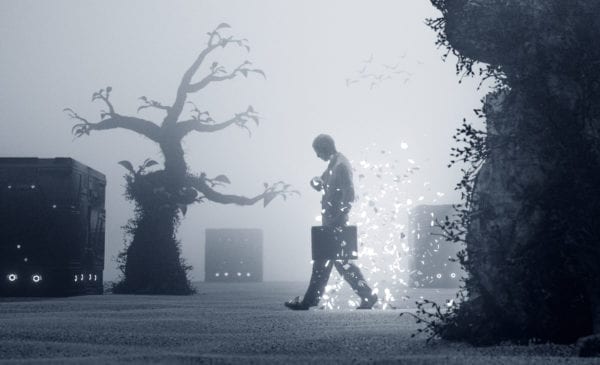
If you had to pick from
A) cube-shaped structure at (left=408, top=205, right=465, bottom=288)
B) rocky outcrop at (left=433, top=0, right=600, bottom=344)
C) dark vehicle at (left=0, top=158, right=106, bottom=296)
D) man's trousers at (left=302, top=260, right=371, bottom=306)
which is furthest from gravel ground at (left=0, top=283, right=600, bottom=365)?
cube-shaped structure at (left=408, top=205, right=465, bottom=288)

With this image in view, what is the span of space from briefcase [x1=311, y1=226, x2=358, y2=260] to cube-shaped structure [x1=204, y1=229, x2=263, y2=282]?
15.7 meters

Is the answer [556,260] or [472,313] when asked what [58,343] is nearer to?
[472,313]

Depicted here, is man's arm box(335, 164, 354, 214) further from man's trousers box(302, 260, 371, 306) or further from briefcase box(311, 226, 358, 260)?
man's trousers box(302, 260, 371, 306)

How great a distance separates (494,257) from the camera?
413cm

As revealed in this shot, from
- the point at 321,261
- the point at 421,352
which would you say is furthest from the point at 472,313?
the point at 321,261

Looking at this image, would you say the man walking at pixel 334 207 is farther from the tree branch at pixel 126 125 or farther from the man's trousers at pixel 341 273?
the tree branch at pixel 126 125

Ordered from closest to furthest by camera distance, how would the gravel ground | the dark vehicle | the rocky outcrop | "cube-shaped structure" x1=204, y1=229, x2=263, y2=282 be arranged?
the gravel ground, the rocky outcrop, the dark vehicle, "cube-shaped structure" x1=204, y1=229, x2=263, y2=282

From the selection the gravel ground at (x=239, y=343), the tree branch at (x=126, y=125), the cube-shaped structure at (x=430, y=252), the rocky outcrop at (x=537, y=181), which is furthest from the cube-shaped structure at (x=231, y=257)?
the rocky outcrop at (x=537, y=181)

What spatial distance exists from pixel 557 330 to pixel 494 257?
20.3 inches

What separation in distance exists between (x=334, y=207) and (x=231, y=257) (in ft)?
52.1

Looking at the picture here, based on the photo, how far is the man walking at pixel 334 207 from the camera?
838cm

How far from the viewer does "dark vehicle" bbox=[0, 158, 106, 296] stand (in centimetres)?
1103

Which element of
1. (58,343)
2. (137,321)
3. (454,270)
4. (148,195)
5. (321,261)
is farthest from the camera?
(454,270)

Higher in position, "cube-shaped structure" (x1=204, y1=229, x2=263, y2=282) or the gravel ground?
"cube-shaped structure" (x1=204, y1=229, x2=263, y2=282)
